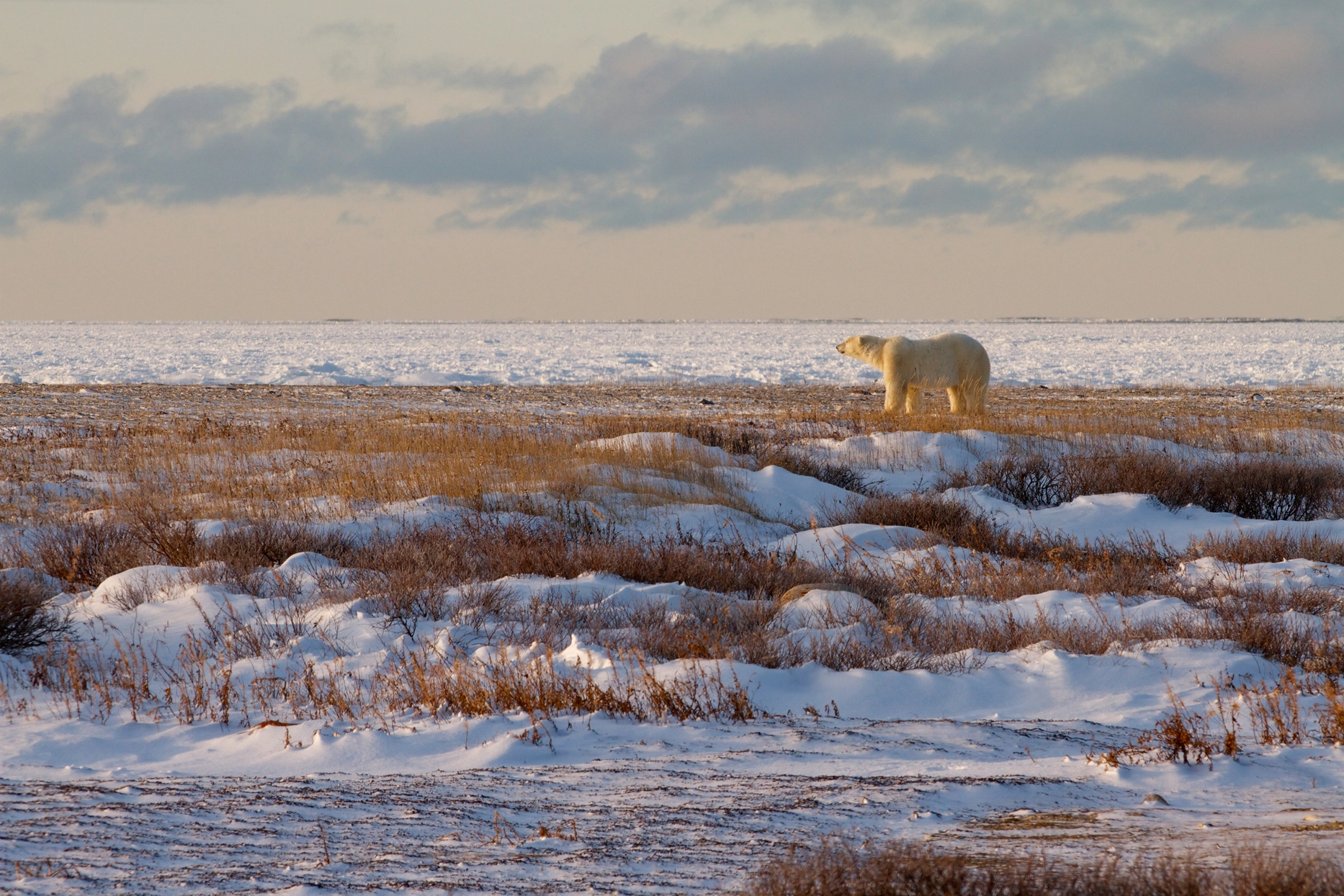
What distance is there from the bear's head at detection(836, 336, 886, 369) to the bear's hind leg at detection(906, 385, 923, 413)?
76 cm

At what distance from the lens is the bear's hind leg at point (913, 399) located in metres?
17.1

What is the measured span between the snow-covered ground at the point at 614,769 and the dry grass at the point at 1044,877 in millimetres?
302

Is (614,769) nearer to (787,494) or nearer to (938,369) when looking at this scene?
(787,494)

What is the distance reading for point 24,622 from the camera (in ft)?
19.5

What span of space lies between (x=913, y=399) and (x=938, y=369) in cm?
97

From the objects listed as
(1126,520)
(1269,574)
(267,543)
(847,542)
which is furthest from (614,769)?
(1126,520)

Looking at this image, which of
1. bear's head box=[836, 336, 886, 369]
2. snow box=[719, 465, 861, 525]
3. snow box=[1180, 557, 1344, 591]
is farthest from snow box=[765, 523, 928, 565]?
bear's head box=[836, 336, 886, 369]

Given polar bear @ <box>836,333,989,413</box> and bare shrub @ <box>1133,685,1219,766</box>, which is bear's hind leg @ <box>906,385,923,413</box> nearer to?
polar bear @ <box>836,333,989,413</box>

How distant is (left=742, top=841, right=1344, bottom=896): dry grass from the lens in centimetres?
232

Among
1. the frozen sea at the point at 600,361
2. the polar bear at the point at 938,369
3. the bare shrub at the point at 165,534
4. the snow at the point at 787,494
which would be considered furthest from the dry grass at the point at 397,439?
the frozen sea at the point at 600,361

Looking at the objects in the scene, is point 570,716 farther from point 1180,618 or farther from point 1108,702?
point 1180,618

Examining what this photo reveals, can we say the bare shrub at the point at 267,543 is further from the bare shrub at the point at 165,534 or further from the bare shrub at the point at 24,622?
the bare shrub at the point at 24,622

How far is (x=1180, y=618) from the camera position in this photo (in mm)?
6461

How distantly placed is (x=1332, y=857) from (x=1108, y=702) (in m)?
2.75
